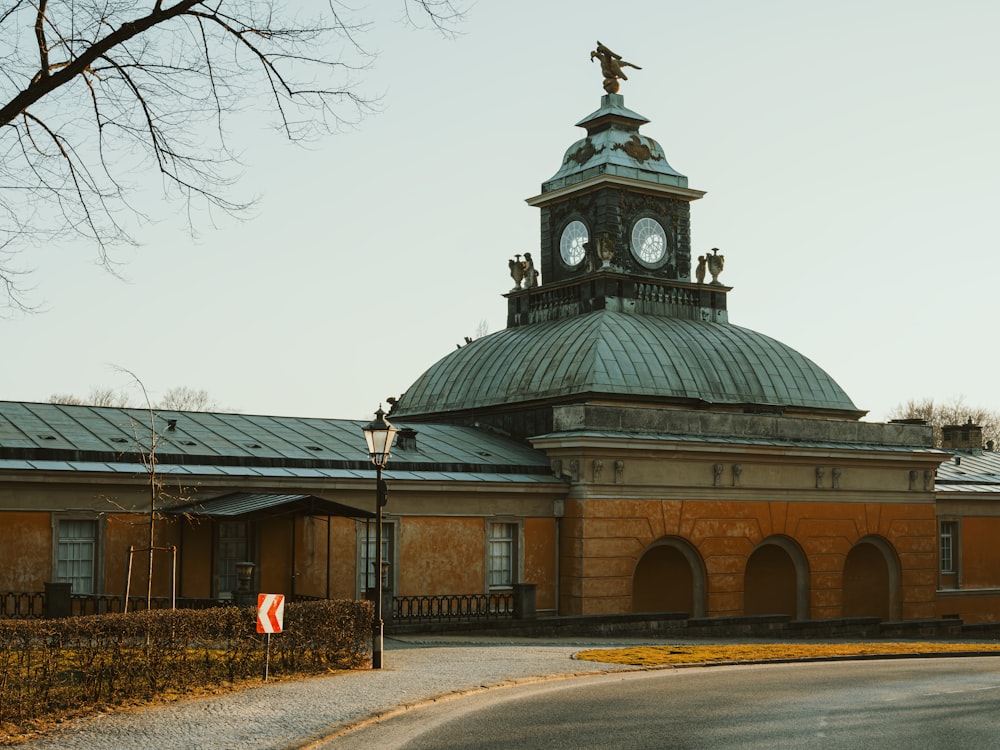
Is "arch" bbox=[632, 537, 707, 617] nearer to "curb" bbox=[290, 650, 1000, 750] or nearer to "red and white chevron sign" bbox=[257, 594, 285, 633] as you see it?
"curb" bbox=[290, 650, 1000, 750]

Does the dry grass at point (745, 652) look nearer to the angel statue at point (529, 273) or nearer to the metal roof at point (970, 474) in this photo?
the metal roof at point (970, 474)

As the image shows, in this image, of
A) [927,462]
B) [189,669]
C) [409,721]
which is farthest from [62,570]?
[927,462]

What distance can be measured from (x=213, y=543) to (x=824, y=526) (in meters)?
18.7

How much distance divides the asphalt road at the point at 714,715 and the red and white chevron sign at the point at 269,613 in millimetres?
2909

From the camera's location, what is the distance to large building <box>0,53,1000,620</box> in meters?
30.0

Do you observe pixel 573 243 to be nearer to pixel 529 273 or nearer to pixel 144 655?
pixel 529 273

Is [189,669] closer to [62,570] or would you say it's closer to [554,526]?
[62,570]

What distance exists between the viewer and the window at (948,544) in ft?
149

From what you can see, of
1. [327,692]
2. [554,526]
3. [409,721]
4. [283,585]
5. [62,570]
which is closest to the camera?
[409,721]

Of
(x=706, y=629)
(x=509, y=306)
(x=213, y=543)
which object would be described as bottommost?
(x=706, y=629)

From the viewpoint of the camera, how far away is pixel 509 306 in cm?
4778

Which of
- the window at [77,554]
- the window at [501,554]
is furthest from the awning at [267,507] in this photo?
the window at [501,554]

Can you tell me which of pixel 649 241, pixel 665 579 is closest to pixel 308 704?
pixel 665 579

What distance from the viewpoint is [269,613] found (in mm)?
19625
